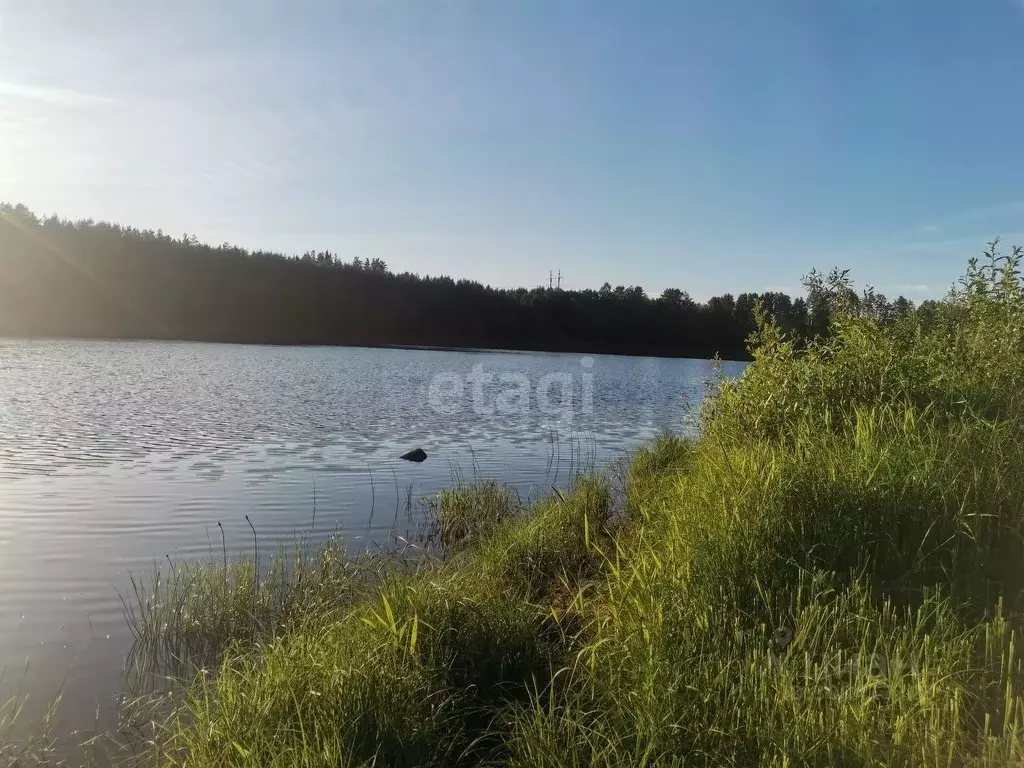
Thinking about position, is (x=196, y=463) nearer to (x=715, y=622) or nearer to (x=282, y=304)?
(x=715, y=622)

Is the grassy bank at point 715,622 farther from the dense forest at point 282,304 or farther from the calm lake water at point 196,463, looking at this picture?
the dense forest at point 282,304

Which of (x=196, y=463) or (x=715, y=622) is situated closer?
(x=715, y=622)

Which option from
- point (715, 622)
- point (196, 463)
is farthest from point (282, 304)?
point (715, 622)

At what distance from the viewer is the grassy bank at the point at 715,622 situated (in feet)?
10.6

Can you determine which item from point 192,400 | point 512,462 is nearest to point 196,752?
point 512,462

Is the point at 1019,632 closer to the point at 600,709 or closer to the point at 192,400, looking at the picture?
the point at 600,709

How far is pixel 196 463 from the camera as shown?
1305 cm

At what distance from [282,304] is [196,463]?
79.6 metres

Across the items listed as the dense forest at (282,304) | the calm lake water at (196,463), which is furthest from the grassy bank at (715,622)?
the dense forest at (282,304)

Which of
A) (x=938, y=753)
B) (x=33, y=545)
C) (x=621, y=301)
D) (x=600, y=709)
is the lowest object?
(x=33, y=545)

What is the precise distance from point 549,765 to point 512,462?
11382 mm

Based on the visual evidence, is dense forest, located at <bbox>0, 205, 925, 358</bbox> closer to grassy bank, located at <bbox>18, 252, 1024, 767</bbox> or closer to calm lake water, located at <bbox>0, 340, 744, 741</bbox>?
calm lake water, located at <bbox>0, 340, 744, 741</bbox>

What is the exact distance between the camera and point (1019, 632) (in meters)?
3.96

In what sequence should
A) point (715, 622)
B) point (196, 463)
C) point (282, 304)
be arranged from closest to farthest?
1. point (715, 622)
2. point (196, 463)
3. point (282, 304)
